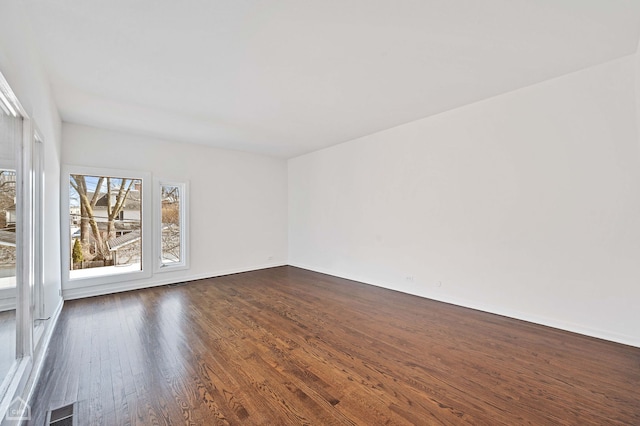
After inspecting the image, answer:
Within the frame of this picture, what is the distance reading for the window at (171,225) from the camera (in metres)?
5.02

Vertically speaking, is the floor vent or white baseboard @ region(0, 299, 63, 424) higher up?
white baseboard @ region(0, 299, 63, 424)

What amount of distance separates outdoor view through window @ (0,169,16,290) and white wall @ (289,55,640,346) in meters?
4.29

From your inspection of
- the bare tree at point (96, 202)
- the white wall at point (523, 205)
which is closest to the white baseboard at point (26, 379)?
the bare tree at point (96, 202)

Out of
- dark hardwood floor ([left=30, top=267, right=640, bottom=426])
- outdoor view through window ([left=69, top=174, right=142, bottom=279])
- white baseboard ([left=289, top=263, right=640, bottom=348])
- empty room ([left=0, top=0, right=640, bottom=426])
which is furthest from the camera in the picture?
outdoor view through window ([left=69, top=174, right=142, bottom=279])

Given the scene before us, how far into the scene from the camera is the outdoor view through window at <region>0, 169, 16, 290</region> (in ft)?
5.51

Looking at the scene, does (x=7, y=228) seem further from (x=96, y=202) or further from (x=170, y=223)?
(x=170, y=223)

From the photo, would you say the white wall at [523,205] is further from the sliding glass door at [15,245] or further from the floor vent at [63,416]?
the sliding glass door at [15,245]

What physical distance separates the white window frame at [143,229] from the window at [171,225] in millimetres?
147

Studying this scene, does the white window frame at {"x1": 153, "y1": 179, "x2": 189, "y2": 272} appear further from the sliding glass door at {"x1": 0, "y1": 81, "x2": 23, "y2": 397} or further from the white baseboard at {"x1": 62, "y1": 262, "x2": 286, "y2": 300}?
the sliding glass door at {"x1": 0, "y1": 81, "x2": 23, "y2": 397}

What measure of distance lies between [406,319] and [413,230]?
1478 millimetres

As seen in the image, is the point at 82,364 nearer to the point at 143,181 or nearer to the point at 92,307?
the point at 92,307

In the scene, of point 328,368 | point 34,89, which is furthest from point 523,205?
point 34,89

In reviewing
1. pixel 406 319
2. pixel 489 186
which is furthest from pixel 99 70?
pixel 489 186

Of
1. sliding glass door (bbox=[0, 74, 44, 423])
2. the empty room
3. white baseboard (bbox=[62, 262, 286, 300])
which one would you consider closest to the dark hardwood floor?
the empty room
